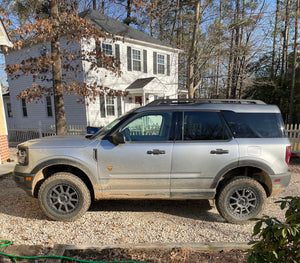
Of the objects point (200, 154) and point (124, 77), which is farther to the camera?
point (124, 77)

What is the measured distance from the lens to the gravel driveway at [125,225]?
119 inches

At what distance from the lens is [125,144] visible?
3.37 metres

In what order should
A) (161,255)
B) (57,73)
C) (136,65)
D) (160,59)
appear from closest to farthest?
(161,255) → (57,73) → (136,65) → (160,59)

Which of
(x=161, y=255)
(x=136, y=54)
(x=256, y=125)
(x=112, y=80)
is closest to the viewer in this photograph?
(x=161, y=255)

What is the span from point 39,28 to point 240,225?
819 cm

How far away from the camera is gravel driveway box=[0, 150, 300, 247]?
303cm

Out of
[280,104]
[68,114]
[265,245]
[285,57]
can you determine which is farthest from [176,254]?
[285,57]

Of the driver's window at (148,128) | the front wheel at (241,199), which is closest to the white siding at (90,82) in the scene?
the driver's window at (148,128)

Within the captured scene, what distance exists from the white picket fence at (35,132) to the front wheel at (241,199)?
27.3 feet

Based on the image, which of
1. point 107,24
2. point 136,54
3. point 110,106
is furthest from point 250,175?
point 107,24

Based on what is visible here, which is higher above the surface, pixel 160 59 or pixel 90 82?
pixel 160 59

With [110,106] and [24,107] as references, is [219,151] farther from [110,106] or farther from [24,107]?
[24,107]

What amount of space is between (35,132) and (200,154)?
35.9 ft

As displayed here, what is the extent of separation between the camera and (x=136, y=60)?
1455cm
